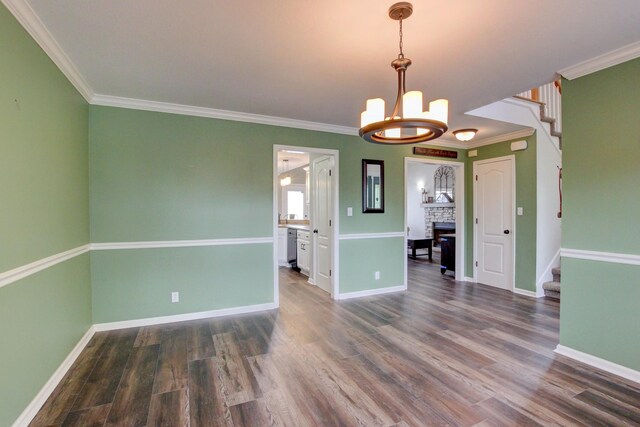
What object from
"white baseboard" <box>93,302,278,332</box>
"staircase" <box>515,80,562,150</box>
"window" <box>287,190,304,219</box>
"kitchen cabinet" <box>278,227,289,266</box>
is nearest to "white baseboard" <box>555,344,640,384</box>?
"white baseboard" <box>93,302,278,332</box>

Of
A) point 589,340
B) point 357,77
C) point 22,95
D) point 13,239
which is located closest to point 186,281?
point 13,239

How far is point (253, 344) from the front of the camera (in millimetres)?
3002

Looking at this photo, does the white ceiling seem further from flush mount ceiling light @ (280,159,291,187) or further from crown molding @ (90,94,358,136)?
flush mount ceiling light @ (280,159,291,187)

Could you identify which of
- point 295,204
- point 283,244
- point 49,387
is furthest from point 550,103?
point 49,387

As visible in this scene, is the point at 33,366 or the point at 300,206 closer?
the point at 33,366

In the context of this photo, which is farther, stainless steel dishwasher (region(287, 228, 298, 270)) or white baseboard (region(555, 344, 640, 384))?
stainless steel dishwasher (region(287, 228, 298, 270))

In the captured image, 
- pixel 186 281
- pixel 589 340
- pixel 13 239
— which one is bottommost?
pixel 589 340

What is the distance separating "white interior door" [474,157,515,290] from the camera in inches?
195

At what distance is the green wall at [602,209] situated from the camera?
2393 millimetres

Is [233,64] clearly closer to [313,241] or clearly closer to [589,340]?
[313,241]

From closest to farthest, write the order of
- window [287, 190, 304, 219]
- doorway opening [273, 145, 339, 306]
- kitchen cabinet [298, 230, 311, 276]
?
doorway opening [273, 145, 339, 306]
kitchen cabinet [298, 230, 311, 276]
window [287, 190, 304, 219]

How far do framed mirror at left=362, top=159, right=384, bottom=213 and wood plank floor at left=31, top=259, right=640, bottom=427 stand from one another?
163 cm

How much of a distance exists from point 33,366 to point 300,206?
7066mm

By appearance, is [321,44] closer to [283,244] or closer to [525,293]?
[525,293]
